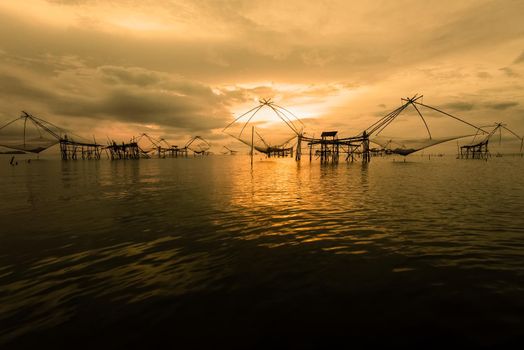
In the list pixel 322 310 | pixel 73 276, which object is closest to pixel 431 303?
pixel 322 310

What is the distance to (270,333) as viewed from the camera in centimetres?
456

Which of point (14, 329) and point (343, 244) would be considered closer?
point (14, 329)

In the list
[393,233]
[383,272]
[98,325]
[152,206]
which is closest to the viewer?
[98,325]

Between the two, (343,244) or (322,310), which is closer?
(322,310)

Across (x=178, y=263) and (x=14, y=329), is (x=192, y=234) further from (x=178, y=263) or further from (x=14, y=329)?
(x=14, y=329)

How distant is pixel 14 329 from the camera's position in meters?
4.74

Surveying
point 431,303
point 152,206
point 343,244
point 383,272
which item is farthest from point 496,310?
point 152,206

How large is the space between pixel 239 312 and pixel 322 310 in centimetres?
166

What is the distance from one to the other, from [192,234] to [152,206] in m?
6.93

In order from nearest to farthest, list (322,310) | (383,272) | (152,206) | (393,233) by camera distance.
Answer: (322,310)
(383,272)
(393,233)
(152,206)

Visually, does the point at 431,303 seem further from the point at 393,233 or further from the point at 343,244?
the point at 393,233

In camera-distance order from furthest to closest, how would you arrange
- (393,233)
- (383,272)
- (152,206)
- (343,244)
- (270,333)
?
(152,206) → (393,233) → (343,244) → (383,272) → (270,333)

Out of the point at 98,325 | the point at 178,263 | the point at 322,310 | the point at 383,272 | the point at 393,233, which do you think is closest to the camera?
the point at 98,325

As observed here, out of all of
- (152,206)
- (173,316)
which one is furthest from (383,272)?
(152,206)
